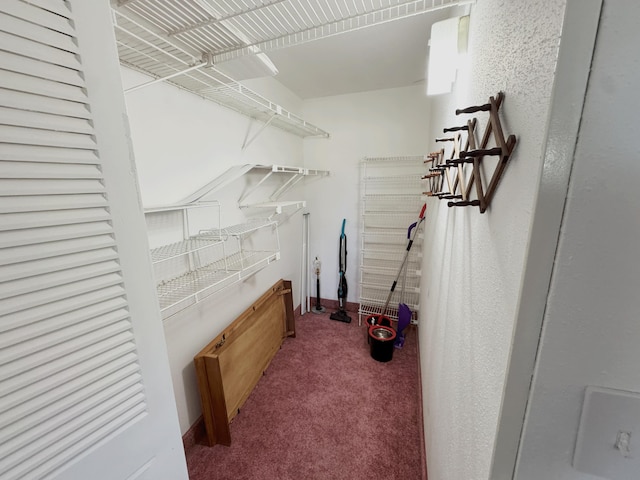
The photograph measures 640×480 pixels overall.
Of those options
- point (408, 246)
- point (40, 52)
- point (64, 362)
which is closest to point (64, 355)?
point (64, 362)

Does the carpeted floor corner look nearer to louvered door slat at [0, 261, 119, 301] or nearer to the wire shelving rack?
the wire shelving rack

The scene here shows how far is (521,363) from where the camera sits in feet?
1.24

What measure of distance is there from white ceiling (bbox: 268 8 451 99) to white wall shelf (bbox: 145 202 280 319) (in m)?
1.36

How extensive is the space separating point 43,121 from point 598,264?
0.94m

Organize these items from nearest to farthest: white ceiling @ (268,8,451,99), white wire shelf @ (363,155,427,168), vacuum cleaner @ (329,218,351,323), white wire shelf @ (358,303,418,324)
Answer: white ceiling @ (268,8,451,99)
white wire shelf @ (363,155,427,168)
white wire shelf @ (358,303,418,324)
vacuum cleaner @ (329,218,351,323)

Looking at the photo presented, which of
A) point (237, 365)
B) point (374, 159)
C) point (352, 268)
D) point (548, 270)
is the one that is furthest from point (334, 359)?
point (548, 270)

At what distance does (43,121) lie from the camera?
1.68 feet

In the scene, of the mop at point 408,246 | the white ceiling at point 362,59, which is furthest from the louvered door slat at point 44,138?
the mop at point 408,246

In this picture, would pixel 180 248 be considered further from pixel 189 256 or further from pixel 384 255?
pixel 384 255

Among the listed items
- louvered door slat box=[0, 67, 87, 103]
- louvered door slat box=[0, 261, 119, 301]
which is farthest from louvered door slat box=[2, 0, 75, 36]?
louvered door slat box=[0, 261, 119, 301]

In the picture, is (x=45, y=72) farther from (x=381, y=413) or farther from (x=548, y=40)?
(x=381, y=413)

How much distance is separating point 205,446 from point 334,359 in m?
1.15

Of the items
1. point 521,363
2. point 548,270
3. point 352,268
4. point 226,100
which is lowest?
point 352,268

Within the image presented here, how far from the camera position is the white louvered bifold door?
48cm
